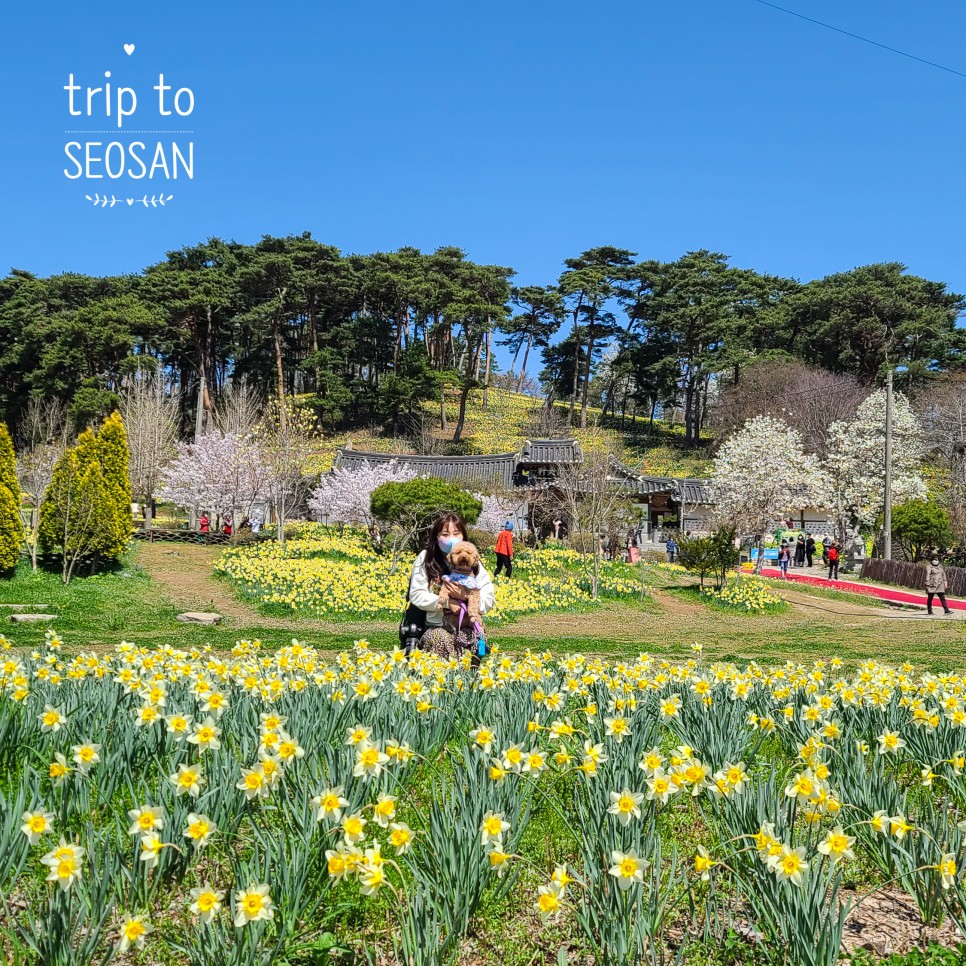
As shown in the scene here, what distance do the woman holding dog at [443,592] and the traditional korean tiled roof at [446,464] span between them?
27.8m

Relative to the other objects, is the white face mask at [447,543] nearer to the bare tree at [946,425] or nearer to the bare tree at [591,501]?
the bare tree at [591,501]

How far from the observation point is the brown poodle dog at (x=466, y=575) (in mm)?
5676

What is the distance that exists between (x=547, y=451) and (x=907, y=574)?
686 inches

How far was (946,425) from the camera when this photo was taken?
40.2m

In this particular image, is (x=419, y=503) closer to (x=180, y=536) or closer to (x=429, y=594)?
(x=180, y=536)

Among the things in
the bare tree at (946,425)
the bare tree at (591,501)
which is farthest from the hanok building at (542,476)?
the bare tree at (946,425)

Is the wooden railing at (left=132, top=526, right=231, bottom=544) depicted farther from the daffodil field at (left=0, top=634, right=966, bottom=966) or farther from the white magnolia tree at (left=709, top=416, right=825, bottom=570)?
the daffodil field at (left=0, top=634, right=966, bottom=966)

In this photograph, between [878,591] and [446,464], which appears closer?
[878,591]

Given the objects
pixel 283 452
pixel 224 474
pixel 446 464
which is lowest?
pixel 224 474

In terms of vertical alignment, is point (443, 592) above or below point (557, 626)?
above

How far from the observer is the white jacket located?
5.67 metres

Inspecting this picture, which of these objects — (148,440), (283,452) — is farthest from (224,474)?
(148,440)

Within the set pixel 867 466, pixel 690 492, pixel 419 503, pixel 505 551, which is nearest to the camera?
pixel 505 551

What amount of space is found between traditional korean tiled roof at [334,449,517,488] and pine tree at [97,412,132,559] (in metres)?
16.3
